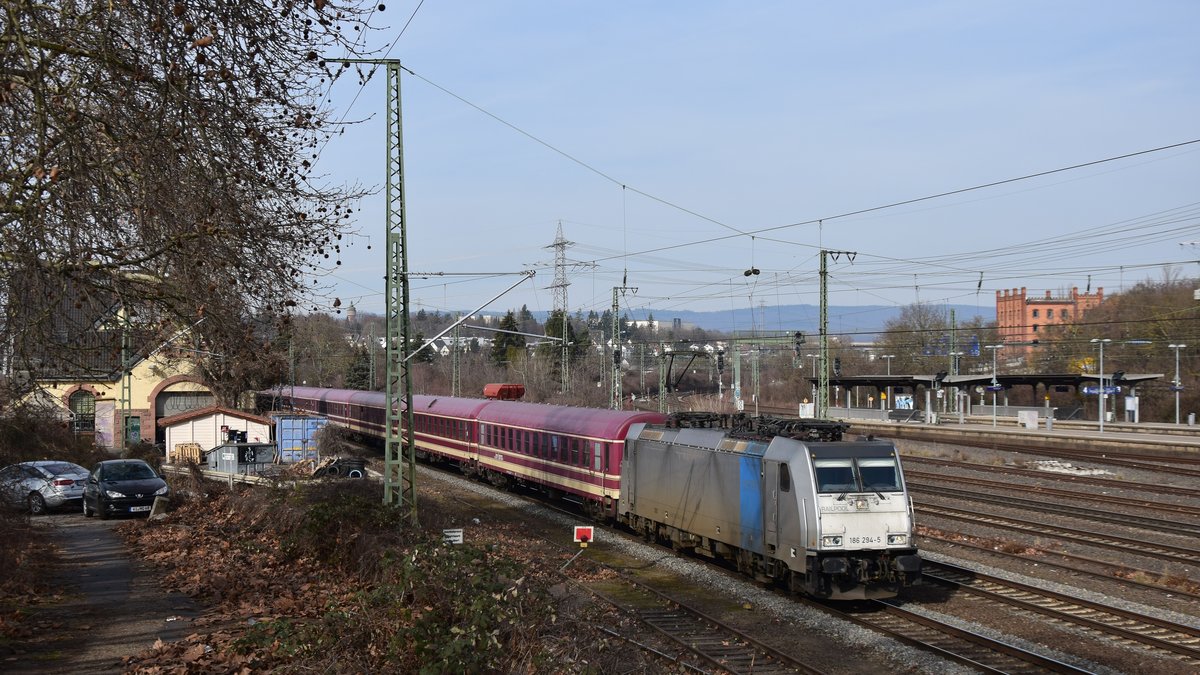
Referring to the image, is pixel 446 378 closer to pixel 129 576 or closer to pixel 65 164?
pixel 129 576

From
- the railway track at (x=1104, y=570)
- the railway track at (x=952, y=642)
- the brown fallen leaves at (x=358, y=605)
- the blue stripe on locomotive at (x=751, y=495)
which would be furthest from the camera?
the railway track at (x=1104, y=570)

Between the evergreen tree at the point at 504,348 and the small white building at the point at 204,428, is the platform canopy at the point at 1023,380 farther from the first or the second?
the evergreen tree at the point at 504,348

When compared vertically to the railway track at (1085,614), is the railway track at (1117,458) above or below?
above

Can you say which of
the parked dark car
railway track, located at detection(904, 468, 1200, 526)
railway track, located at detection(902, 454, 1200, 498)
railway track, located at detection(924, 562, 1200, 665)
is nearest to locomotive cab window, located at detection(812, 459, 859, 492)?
railway track, located at detection(924, 562, 1200, 665)

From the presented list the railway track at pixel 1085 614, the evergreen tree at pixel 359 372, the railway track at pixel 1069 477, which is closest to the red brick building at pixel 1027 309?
the evergreen tree at pixel 359 372

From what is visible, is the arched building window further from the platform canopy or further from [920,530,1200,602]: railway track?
[920,530,1200,602]: railway track

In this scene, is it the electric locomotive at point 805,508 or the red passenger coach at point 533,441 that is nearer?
the electric locomotive at point 805,508

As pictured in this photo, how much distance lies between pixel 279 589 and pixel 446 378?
79.7m

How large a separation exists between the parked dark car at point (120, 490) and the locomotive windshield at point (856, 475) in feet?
52.9

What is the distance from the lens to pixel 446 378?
92.0m

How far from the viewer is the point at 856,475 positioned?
1519 cm

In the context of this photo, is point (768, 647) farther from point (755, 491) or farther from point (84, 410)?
point (84, 410)

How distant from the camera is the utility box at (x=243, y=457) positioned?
30.8 m

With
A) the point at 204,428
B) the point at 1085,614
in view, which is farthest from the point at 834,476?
the point at 204,428
